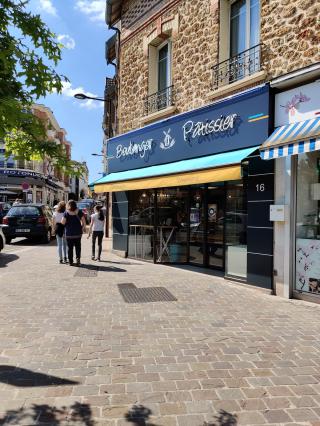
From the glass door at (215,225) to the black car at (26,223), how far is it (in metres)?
8.63

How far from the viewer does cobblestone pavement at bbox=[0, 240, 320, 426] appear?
10.4 ft

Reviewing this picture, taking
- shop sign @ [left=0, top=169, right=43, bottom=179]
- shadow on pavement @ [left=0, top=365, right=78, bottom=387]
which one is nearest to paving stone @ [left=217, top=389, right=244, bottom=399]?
shadow on pavement @ [left=0, top=365, right=78, bottom=387]

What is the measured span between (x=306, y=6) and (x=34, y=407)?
726 centimetres

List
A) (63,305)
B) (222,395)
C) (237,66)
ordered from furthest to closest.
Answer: (237,66) → (63,305) → (222,395)

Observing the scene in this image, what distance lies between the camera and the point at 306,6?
6.96 metres

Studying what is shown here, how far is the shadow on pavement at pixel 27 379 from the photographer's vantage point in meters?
3.60

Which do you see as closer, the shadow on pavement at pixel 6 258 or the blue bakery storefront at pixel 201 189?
the blue bakery storefront at pixel 201 189

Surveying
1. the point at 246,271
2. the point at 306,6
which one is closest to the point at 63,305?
the point at 246,271

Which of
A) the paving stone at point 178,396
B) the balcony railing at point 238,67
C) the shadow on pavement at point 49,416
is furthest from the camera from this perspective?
the balcony railing at point 238,67

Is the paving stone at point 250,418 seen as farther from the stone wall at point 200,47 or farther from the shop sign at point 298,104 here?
the stone wall at point 200,47

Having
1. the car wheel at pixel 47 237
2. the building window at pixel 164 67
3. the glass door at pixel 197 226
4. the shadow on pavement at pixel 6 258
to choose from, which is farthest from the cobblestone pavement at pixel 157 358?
the car wheel at pixel 47 237

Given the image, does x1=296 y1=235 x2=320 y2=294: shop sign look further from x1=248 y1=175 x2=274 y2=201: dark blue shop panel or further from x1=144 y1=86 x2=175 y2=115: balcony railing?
x1=144 y1=86 x2=175 y2=115: balcony railing

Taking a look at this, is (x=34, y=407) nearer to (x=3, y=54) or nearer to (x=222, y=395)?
(x=222, y=395)

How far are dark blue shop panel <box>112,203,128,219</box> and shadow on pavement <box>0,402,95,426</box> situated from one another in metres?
9.38
